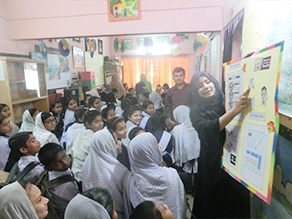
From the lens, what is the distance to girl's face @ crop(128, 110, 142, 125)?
6.01 feet

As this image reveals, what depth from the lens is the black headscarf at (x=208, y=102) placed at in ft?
3.31

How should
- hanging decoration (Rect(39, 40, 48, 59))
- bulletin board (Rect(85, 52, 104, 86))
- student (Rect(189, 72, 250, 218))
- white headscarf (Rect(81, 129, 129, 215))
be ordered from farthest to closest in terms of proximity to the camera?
1. bulletin board (Rect(85, 52, 104, 86))
2. hanging decoration (Rect(39, 40, 48, 59))
3. white headscarf (Rect(81, 129, 129, 215))
4. student (Rect(189, 72, 250, 218))

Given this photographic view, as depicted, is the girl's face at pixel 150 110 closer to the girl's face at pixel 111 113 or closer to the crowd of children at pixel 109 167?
the crowd of children at pixel 109 167

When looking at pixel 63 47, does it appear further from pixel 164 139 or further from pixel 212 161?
pixel 212 161

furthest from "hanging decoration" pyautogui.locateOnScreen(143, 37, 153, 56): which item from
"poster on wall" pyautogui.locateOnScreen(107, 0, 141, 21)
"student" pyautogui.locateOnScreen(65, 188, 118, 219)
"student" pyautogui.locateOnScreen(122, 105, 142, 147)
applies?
"student" pyautogui.locateOnScreen(65, 188, 118, 219)

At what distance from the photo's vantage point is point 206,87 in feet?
3.41

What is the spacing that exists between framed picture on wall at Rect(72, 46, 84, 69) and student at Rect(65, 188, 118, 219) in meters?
3.28

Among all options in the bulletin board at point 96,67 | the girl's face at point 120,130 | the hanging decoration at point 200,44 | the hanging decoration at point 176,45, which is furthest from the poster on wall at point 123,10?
the bulletin board at point 96,67

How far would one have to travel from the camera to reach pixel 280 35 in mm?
706

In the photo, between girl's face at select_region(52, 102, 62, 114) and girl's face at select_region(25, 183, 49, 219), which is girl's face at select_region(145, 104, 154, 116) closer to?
girl's face at select_region(25, 183, 49, 219)

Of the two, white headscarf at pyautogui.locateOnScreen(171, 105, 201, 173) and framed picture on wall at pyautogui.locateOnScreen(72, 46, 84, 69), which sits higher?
framed picture on wall at pyautogui.locateOnScreen(72, 46, 84, 69)

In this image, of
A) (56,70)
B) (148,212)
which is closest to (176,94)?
(148,212)

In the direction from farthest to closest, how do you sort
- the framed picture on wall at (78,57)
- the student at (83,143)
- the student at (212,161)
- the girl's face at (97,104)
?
the framed picture on wall at (78,57) → the girl's face at (97,104) → the student at (83,143) → the student at (212,161)

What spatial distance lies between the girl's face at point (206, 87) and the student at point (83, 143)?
1.05 metres
